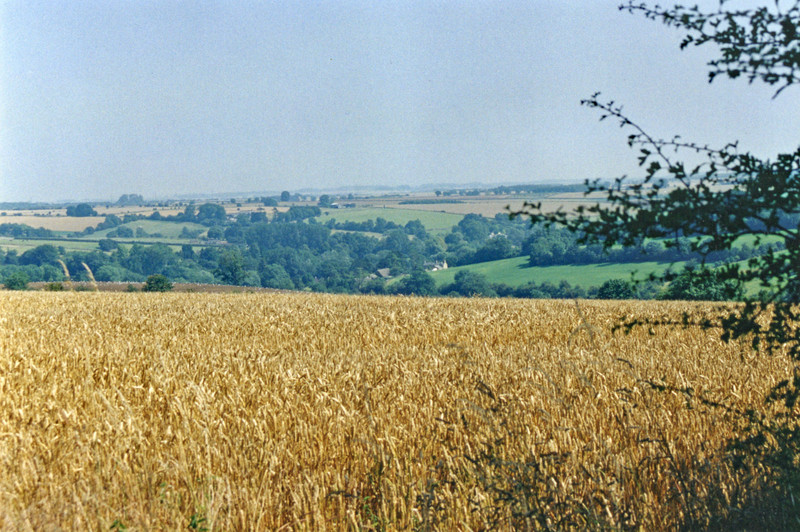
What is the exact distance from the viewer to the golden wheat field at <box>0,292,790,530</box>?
12.0 feet

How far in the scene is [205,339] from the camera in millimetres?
10914

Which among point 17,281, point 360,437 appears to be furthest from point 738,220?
point 17,281

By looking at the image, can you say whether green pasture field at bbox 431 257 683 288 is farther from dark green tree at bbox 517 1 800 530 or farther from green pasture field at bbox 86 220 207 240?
green pasture field at bbox 86 220 207 240

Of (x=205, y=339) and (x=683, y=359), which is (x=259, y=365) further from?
(x=683, y=359)

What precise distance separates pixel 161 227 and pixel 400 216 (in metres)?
58.0

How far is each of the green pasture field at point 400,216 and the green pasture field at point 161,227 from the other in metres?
34.9

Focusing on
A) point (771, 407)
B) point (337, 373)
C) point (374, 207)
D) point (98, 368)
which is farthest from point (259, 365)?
point (374, 207)

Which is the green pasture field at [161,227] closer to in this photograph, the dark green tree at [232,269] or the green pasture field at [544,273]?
the dark green tree at [232,269]

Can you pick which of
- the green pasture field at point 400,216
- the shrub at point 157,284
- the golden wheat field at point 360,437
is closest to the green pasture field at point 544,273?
the shrub at point 157,284

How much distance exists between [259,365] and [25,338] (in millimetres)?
4524

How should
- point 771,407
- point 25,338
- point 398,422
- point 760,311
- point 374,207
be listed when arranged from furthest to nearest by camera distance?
point 374,207, point 25,338, point 771,407, point 398,422, point 760,311

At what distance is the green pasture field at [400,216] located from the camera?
480 ft

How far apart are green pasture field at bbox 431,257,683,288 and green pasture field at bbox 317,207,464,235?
2277 inches

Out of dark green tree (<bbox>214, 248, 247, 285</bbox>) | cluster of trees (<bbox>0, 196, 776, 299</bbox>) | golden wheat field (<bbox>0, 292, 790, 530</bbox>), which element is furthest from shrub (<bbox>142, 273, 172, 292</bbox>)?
golden wheat field (<bbox>0, 292, 790, 530</bbox>)
